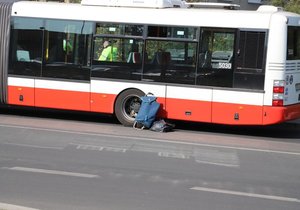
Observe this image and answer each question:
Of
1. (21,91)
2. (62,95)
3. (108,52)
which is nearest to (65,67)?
(62,95)

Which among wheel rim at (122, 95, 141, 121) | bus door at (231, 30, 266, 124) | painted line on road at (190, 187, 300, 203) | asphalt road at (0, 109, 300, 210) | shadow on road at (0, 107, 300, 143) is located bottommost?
painted line on road at (190, 187, 300, 203)

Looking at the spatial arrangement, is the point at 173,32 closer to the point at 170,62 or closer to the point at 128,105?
the point at 170,62

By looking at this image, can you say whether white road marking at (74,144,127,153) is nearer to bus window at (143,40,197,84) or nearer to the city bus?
the city bus

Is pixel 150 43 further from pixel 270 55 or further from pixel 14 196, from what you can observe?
pixel 14 196

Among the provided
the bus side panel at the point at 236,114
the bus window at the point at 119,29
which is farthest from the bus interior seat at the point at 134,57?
the bus side panel at the point at 236,114

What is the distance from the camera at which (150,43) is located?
12.7m

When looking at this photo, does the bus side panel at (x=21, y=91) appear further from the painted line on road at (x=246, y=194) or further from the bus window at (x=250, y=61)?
the painted line on road at (x=246, y=194)

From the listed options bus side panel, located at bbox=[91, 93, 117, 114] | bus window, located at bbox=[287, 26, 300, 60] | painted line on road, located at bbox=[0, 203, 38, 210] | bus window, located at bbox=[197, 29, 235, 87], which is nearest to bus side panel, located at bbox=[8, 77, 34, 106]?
bus side panel, located at bbox=[91, 93, 117, 114]

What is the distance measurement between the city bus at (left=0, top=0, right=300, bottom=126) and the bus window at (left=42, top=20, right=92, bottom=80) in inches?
1.0

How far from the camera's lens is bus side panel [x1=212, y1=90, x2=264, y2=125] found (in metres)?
11.7

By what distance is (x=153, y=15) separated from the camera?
12641mm

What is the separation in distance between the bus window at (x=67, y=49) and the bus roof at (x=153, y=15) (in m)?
0.22

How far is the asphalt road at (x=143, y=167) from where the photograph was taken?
6.60m

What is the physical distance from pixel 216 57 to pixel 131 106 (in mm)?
2371
